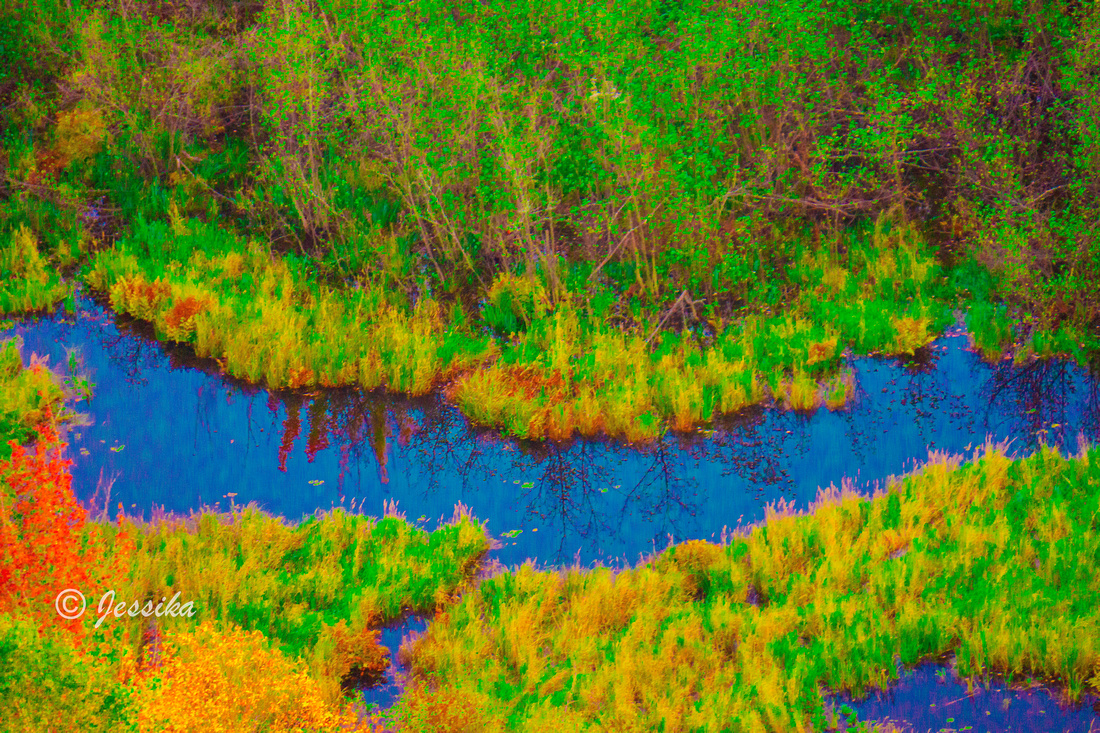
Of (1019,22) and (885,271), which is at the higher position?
(1019,22)

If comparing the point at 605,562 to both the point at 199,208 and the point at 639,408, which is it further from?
the point at 199,208

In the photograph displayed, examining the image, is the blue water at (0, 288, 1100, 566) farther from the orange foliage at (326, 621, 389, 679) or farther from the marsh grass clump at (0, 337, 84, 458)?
the orange foliage at (326, 621, 389, 679)

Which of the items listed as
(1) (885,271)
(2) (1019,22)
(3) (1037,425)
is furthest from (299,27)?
(3) (1037,425)

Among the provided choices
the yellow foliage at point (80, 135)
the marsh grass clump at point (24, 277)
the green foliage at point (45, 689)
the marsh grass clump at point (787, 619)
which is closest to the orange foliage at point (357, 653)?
the marsh grass clump at point (787, 619)

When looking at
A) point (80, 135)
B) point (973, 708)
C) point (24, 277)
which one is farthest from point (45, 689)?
point (80, 135)

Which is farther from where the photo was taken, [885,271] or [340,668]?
[885,271]

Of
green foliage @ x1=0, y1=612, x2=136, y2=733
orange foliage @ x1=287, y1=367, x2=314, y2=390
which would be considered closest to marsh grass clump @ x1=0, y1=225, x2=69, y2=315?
orange foliage @ x1=287, y1=367, x2=314, y2=390
